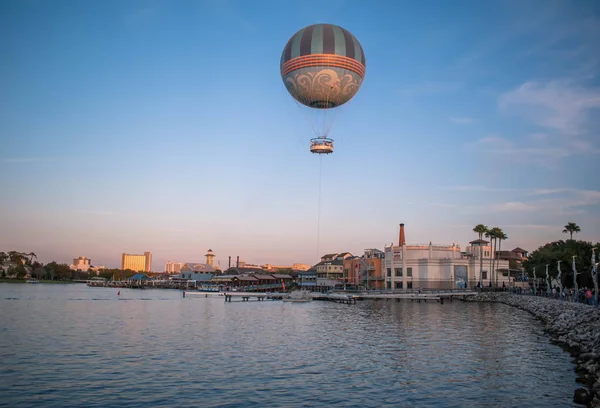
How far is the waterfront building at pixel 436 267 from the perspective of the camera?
92.4 meters

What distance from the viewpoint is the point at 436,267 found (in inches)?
3656

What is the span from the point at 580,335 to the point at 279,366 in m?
20.4

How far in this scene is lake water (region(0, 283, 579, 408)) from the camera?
18.7m

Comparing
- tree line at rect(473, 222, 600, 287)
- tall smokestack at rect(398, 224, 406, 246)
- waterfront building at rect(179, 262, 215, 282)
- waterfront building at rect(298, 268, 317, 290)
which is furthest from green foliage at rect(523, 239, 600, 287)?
waterfront building at rect(179, 262, 215, 282)

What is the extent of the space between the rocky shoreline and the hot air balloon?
22.6m

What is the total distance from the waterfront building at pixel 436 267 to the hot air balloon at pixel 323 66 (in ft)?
193

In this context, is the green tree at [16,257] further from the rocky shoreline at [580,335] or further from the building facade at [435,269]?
the rocky shoreline at [580,335]

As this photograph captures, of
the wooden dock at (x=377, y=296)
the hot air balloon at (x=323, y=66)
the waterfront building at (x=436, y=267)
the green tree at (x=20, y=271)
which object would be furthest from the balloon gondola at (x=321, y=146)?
the green tree at (x=20, y=271)

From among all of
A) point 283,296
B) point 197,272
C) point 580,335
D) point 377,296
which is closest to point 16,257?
point 197,272

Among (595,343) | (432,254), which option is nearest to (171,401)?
→ (595,343)

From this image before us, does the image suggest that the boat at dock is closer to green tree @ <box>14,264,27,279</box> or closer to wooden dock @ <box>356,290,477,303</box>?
wooden dock @ <box>356,290,477,303</box>

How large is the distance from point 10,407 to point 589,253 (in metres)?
75.6

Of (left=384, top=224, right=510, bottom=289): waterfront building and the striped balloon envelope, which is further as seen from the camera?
(left=384, top=224, right=510, bottom=289): waterfront building

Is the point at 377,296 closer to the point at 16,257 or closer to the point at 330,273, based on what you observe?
the point at 330,273
